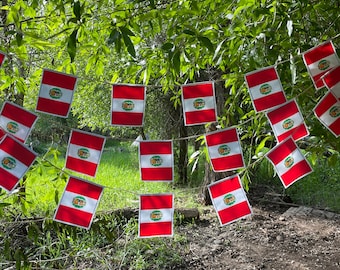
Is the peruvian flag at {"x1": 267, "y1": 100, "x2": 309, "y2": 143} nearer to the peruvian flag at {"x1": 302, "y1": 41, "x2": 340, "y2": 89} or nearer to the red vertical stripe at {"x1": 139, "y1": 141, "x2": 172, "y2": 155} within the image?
the peruvian flag at {"x1": 302, "y1": 41, "x2": 340, "y2": 89}

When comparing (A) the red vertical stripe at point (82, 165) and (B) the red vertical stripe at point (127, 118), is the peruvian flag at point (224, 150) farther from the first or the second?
(A) the red vertical stripe at point (82, 165)

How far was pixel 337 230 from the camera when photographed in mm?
Answer: 4148

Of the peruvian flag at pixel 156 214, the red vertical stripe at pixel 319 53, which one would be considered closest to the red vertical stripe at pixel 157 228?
the peruvian flag at pixel 156 214

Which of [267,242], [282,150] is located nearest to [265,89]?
[282,150]

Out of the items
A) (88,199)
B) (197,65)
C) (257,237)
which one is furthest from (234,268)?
(88,199)

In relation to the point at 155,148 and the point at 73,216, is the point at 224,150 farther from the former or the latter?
the point at 73,216

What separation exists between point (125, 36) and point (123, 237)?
2611 millimetres

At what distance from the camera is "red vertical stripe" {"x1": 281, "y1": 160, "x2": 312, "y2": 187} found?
1652 millimetres

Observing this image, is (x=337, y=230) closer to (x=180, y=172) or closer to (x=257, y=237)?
(x=257, y=237)

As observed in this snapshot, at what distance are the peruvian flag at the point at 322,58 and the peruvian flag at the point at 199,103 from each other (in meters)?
0.36

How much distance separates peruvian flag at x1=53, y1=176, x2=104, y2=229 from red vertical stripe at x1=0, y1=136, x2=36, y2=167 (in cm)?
16

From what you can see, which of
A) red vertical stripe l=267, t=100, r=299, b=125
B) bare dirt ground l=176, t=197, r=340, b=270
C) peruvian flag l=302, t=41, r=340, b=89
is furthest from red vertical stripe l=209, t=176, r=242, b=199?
bare dirt ground l=176, t=197, r=340, b=270

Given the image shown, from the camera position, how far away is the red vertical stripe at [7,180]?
151 centimetres

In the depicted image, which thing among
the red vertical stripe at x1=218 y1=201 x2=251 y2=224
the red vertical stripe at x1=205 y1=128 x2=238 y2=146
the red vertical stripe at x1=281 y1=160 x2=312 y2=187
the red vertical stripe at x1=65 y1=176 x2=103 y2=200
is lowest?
the red vertical stripe at x1=218 y1=201 x2=251 y2=224
